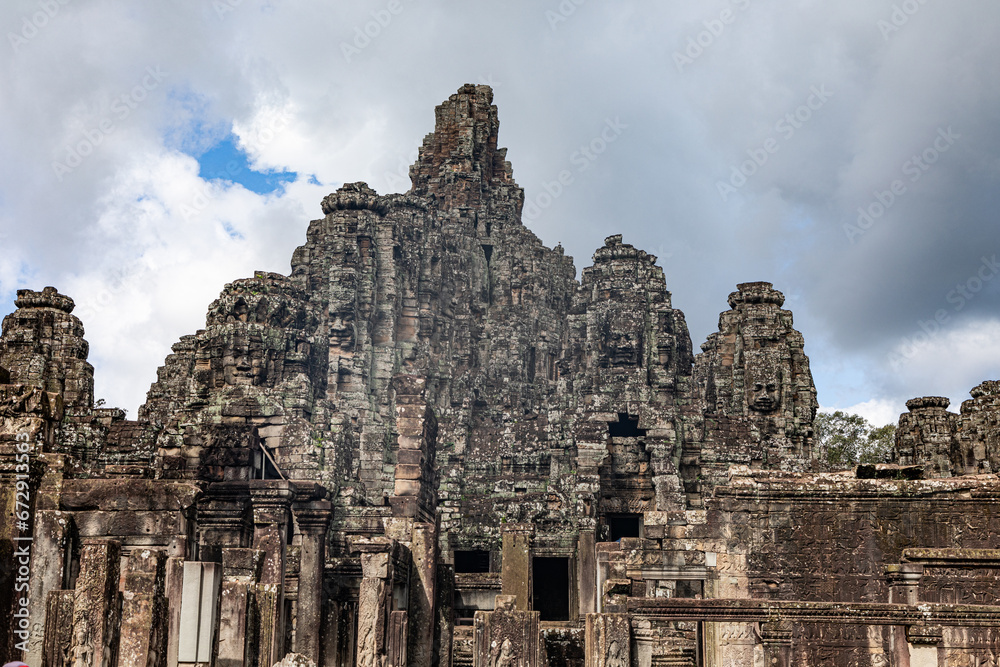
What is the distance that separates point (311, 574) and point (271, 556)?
1.18m

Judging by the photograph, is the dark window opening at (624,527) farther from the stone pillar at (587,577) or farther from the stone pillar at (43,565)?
the stone pillar at (43,565)

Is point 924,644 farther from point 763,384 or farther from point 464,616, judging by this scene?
point 763,384

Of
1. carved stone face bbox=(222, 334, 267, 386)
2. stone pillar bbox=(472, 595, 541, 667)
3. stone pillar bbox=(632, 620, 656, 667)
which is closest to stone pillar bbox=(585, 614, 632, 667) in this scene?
stone pillar bbox=(632, 620, 656, 667)

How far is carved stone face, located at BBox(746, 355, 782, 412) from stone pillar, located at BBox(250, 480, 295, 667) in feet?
74.0

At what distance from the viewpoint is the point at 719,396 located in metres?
42.8

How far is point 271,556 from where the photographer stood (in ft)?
65.2

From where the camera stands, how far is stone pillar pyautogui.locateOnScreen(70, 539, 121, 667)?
41.5ft

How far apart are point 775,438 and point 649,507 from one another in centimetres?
479

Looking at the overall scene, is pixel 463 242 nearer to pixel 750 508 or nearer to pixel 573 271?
pixel 573 271

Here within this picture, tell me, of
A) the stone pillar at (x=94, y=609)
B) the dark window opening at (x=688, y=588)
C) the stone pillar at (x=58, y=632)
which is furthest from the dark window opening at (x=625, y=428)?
the stone pillar at (x=58, y=632)

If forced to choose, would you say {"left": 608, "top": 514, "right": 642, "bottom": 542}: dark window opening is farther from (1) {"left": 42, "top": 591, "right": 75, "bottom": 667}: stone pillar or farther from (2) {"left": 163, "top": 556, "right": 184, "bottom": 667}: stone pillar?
(1) {"left": 42, "top": 591, "right": 75, "bottom": 667}: stone pillar

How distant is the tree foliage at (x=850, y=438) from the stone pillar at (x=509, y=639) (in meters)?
42.2

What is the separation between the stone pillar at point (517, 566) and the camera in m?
22.0

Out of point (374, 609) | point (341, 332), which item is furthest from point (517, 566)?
point (341, 332)
